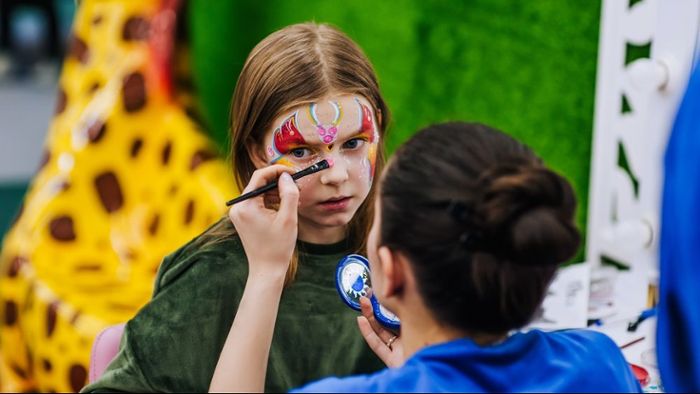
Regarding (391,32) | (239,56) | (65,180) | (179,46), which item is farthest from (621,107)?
(65,180)

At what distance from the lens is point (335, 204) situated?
1245 millimetres

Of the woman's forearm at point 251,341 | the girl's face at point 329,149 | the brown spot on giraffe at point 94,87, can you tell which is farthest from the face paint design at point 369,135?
the brown spot on giraffe at point 94,87

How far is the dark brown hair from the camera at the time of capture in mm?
872

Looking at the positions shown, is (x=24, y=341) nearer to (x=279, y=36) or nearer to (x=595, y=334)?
(x=279, y=36)

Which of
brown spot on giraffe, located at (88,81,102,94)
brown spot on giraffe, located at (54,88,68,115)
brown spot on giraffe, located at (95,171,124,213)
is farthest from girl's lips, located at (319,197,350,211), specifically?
brown spot on giraffe, located at (54,88,68,115)

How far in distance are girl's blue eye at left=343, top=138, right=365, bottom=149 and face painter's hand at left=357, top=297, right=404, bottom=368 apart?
182 mm

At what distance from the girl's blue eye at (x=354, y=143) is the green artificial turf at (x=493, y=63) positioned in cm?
91

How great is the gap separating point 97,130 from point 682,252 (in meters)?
1.93

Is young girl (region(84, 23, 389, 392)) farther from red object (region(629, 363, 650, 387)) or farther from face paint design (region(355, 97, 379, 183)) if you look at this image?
red object (region(629, 363, 650, 387))

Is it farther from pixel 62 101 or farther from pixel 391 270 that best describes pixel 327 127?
pixel 62 101

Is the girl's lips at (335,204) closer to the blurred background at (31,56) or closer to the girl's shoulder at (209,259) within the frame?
the girl's shoulder at (209,259)

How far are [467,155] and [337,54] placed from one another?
0.39 metres

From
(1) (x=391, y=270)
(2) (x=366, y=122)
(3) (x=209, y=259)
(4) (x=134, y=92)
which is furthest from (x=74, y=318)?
(1) (x=391, y=270)

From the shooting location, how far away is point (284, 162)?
1.23 m
